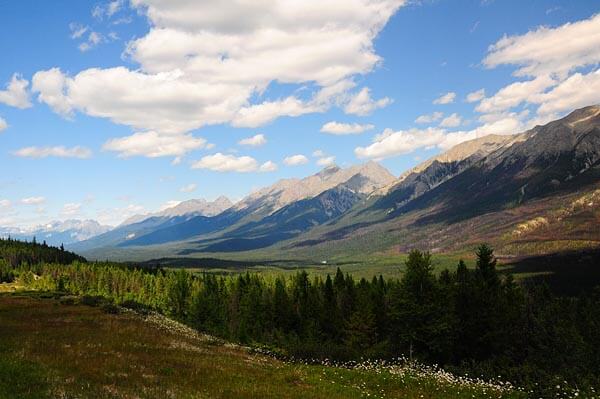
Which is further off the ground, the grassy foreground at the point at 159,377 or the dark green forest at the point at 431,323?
the grassy foreground at the point at 159,377

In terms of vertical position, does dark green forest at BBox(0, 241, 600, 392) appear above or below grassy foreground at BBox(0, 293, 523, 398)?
below

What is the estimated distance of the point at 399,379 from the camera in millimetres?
26453

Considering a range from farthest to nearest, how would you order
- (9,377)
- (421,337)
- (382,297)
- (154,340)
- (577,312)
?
1. (577,312)
2. (382,297)
3. (421,337)
4. (154,340)
5. (9,377)

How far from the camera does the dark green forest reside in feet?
162

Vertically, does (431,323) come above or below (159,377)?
below

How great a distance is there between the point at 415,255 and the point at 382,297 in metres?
43.0

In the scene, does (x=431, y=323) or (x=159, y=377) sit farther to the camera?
(x=431, y=323)

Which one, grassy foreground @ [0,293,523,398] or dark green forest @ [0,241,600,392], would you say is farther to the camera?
dark green forest @ [0,241,600,392]

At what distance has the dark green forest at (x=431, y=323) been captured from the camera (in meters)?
49.3

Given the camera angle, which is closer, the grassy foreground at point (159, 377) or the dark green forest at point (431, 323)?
the grassy foreground at point (159, 377)

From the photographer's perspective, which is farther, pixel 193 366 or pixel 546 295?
pixel 546 295

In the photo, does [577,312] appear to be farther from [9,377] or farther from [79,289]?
[79,289]

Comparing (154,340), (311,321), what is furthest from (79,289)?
(154,340)

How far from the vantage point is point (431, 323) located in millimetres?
53656
